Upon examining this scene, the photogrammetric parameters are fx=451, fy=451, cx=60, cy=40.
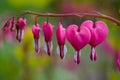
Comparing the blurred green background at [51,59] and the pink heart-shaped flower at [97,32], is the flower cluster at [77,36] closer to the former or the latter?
the pink heart-shaped flower at [97,32]

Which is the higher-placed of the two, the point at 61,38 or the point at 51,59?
the point at 61,38

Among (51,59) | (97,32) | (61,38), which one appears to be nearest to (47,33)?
(61,38)

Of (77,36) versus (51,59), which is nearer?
(77,36)

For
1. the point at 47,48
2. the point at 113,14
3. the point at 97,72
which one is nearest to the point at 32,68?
the point at 113,14

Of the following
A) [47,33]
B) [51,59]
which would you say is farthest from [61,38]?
[51,59]

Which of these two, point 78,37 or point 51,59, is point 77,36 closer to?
point 78,37

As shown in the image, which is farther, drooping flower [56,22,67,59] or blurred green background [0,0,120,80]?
blurred green background [0,0,120,80]

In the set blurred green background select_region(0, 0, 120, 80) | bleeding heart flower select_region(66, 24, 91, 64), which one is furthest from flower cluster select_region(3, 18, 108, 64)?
blurred green background select_region(0, 0, 120, 80)

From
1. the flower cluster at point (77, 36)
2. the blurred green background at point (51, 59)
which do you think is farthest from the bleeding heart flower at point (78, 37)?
the blurred green background at point (51, 59)

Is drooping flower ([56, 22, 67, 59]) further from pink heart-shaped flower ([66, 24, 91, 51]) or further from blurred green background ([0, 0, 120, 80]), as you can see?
blurred green background ([0, 0, 120, 80])

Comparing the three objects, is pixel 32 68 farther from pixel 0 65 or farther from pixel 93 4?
pixel 93 4
